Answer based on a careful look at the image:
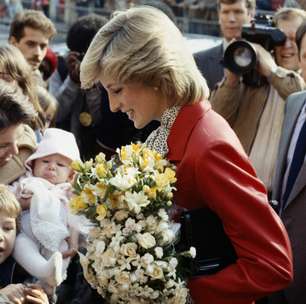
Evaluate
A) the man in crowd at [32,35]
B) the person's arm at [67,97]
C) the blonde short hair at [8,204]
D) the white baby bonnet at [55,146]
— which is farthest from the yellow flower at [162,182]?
the man in crowd at [32,35]

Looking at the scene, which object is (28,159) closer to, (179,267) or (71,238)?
(71,238)

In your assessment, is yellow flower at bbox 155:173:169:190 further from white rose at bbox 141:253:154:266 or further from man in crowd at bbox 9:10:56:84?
man in crowd at bbox 9:10:56:84

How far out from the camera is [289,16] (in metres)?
4.88

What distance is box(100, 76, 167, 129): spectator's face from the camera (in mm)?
2557

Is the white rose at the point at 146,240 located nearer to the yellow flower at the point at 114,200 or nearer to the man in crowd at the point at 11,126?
the yellow flower at the point at 114,200

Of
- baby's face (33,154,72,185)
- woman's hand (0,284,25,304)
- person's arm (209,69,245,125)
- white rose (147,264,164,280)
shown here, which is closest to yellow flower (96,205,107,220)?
white rose (147,264,164,280)

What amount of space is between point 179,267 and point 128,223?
0.22 m

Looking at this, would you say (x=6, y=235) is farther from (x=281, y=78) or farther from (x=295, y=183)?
(x=281, y=78)

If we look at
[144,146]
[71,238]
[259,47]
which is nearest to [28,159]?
[71,238]

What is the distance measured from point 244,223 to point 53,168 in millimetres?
1302

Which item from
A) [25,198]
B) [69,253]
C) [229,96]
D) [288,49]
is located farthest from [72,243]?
[288,49]

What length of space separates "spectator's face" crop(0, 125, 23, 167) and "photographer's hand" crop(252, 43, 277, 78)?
152 centimetres

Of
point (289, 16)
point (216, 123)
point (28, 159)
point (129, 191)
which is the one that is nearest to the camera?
point (129, 191)

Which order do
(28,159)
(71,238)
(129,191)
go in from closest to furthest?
(129,191) → (71,238) → (28,159)
